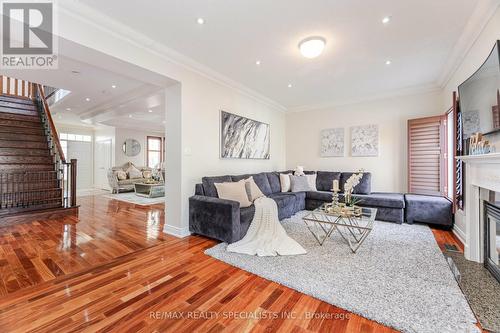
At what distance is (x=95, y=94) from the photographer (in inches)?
199

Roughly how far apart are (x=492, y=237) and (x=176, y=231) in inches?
148

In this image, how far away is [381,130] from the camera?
4.82 meters

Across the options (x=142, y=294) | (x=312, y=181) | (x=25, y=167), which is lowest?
(x=142, y=294)

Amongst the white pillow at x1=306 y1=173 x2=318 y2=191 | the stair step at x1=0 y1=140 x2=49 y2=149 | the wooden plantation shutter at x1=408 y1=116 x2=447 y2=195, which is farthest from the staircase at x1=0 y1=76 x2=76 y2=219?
the wooden plantation shutter at x1=408 y1=116 x2=447 y2=195

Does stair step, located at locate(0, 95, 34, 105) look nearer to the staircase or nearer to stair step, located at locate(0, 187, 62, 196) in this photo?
the staircase

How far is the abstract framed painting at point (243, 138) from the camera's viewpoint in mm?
4146

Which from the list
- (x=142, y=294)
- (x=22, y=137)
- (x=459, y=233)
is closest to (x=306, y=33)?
(x=142, y=294)

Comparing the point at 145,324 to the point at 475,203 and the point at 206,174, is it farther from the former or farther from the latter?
the point at 475,203

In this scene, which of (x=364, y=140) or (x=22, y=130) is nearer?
(x=364, y=140)

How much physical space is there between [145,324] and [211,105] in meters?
3.19

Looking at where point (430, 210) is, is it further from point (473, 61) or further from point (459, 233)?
point (473, 61)

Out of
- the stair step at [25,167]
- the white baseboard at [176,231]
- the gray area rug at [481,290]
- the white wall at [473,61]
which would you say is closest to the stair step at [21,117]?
Answer: the stair step at [25,167]

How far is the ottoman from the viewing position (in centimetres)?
351

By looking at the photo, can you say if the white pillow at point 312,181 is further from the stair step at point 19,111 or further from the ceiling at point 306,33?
the stair step at point 19,111
